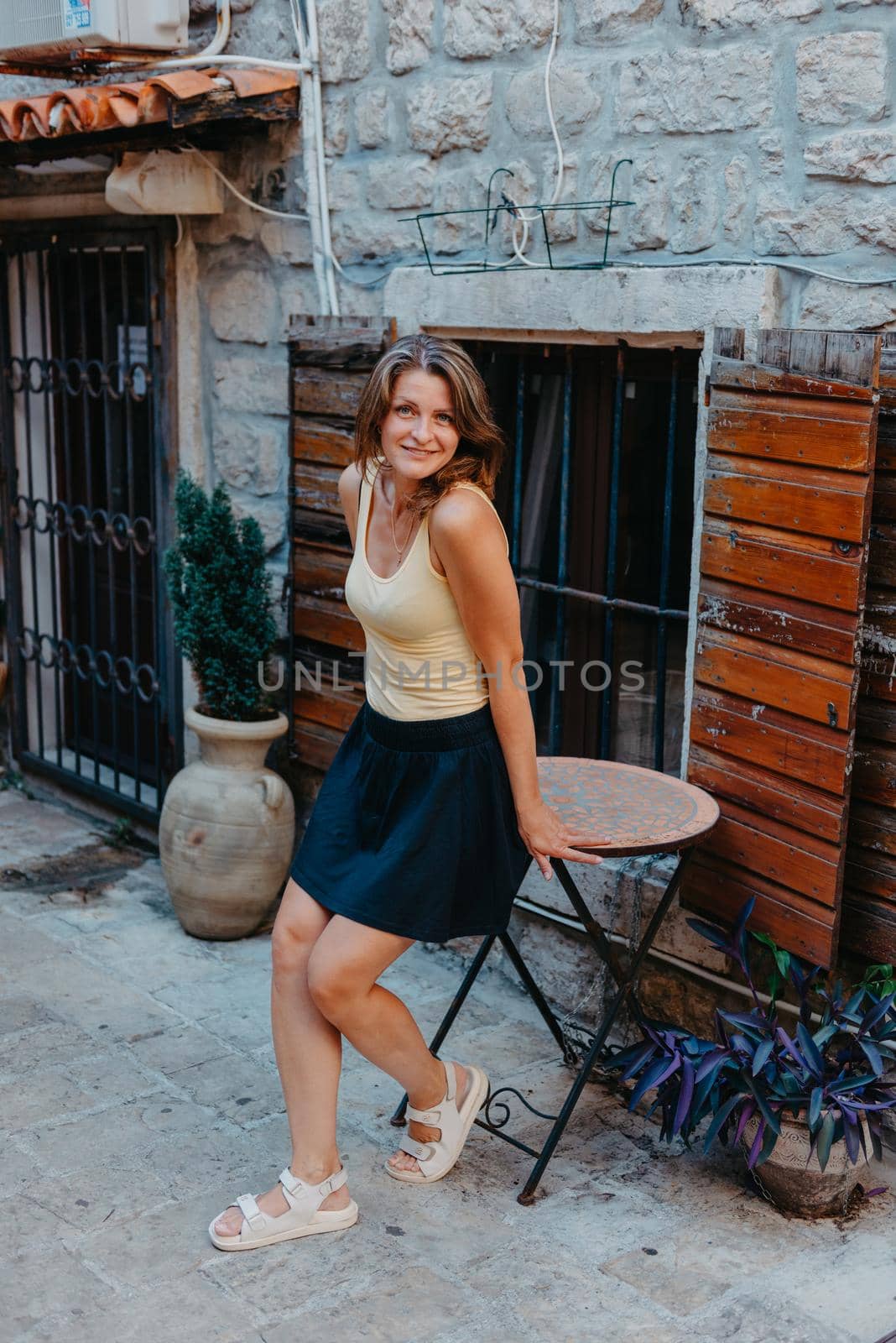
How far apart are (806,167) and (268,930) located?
291 centimetres

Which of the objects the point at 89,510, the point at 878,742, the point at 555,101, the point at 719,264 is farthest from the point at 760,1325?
the point at 89,510

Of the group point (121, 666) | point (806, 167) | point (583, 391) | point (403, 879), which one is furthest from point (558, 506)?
point (121, 666)

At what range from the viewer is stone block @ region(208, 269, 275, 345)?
4961 mm

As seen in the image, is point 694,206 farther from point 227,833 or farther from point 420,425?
point 227,833

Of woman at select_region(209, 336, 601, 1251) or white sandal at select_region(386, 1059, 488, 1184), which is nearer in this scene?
woman at select_region(209, 336, 601, 1251)

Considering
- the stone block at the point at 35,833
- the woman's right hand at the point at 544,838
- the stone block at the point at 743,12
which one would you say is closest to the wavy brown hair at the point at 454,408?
the woman's right hand at the point at 544,838

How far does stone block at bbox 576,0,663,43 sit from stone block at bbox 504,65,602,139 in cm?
9

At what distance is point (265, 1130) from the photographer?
11.9 feet

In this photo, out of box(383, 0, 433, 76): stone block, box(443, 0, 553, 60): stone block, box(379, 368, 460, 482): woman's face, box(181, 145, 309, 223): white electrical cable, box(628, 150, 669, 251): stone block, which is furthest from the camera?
box(181, 145, 309, 223): white electrical cable

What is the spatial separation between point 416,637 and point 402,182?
1.99 m

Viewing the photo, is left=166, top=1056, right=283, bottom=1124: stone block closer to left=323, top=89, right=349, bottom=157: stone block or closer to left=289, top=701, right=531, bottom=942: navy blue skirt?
left=289, top=701, right=531, bottom=942: navy blue skirt

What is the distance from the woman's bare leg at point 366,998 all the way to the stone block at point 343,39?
273 cm

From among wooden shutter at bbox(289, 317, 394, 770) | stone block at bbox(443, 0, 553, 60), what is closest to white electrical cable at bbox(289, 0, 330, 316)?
wooden shutter at bbox(289, 317, 394, 770)

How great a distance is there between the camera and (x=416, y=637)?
9.83 ft
